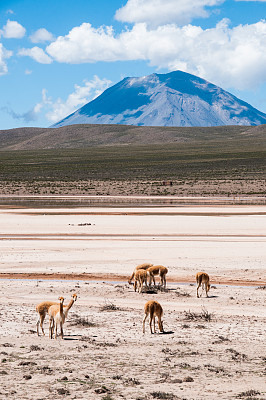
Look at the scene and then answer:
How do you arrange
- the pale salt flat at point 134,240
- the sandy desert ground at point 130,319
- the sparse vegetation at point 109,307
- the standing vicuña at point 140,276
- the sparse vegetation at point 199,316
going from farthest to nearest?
1. the pale salt flat at point 134,240
2. the standing vicuña at point 140,276
3. the sparse vegetation at point 109,307
4. the sparse vegetation at point 199,316
5. the sandy desert ground at point 130,319

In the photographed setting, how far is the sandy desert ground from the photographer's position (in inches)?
477

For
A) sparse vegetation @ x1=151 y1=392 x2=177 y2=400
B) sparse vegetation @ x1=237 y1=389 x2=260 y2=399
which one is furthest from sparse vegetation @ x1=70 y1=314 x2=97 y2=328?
sparse vegetation @ x1=237 y1=389 x2=260 y2=399

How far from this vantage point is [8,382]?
12055 mm

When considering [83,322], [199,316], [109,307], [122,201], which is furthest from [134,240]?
[122,201]

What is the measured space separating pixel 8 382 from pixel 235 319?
7.49m

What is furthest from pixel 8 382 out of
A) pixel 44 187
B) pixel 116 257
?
pixel 44 187

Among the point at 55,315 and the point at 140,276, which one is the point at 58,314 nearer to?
the point at 55,315

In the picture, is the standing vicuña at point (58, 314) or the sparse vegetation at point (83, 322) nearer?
the standing vicuña at point (58, 314)

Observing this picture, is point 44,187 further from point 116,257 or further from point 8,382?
point 8,382

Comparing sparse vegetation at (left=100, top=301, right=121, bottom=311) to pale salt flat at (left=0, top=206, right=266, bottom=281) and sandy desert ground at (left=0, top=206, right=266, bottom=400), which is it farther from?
pale salt flat at (left=0, top=206, right=266, bottom=281)

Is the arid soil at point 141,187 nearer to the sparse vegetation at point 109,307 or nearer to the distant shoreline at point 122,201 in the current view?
the distant shoreline at point 122,201

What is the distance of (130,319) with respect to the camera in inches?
684

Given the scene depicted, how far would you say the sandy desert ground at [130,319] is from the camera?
12.1m

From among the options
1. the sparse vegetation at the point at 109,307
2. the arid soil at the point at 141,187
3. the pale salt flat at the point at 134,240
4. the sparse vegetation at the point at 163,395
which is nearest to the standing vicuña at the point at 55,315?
the sparse vegetation at the point at 109,307
